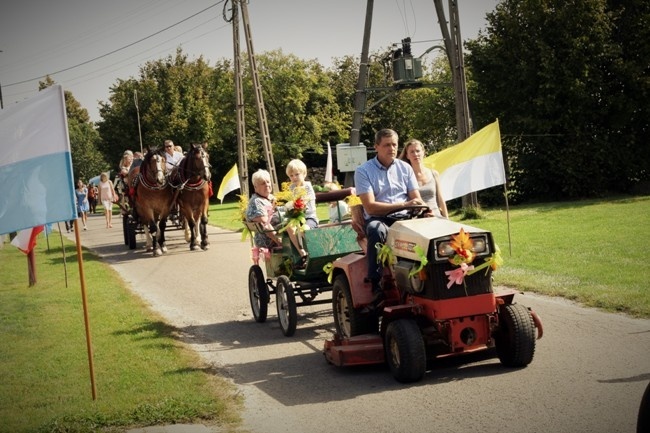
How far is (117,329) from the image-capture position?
10547mm

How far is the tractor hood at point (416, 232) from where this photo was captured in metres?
6.95

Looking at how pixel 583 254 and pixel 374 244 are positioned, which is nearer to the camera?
pixel 374 244

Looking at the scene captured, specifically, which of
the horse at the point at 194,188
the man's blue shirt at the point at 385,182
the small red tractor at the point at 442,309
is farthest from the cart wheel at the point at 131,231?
the small red tractor at the point at 442,309

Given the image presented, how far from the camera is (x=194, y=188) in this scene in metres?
20.2

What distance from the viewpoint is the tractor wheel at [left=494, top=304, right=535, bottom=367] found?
7.00 m

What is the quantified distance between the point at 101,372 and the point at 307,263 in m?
2.76

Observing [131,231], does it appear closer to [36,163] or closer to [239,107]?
[239,107]

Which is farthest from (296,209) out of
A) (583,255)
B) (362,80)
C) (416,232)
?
(362,80)

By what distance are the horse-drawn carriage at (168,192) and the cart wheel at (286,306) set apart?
10618 millimetres

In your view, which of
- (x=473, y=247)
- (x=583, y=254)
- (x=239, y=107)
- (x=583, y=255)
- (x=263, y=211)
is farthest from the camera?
(x=239, y=107)

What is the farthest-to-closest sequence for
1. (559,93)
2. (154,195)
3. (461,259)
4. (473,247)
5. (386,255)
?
(559,93)
(154,195)
(386,255)
(473,247)
(461,259)

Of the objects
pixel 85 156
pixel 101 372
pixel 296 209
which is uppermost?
pixel 85 156

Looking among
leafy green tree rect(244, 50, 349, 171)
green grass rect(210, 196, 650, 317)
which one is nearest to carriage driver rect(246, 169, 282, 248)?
green grass rect(210, 196, 650, 317)

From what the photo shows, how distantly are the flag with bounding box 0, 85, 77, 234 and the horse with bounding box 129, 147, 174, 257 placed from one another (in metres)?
12.7
